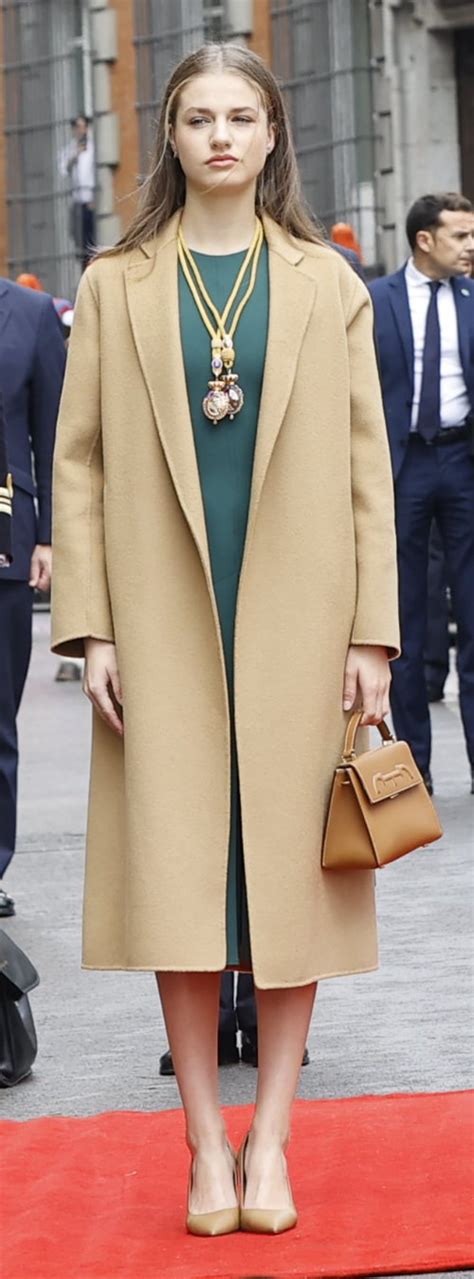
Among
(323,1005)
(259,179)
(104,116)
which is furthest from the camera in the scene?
(104,116)

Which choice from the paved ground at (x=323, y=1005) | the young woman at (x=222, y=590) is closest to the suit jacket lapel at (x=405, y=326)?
the paved ground at (x=323, y=1005)

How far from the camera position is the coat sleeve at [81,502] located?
4656 mm

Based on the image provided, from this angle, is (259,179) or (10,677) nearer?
(259,179)

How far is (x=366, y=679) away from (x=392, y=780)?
0.17 metres

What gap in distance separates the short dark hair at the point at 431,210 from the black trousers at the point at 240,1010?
15.2ft

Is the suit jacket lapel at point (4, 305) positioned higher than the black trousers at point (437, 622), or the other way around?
the suit jacket lapel at point (4, 305)

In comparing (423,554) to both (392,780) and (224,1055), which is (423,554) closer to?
(224,1055)

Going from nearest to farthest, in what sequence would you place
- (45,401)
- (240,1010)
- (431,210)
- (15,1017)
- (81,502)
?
(81,502) < (15,1017) < (240,1010) < (45,401) < (431,210)

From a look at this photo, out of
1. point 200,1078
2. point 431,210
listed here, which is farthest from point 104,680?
point 431,210

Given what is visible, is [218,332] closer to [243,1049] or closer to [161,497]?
[161,497]

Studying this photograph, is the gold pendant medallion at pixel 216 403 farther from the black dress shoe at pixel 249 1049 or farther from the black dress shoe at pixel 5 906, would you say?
the black dress shoe at pixel 5 906

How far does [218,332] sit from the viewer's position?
4.59m

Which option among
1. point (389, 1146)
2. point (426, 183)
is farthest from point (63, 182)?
point (389, 1146)

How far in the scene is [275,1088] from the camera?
185 inches
